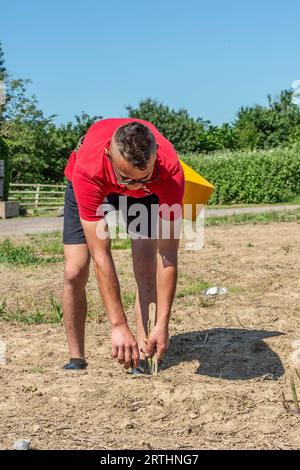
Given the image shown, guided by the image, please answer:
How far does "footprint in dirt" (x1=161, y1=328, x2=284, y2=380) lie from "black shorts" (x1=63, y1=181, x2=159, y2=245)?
93cm

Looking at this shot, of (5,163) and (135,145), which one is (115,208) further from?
(5,163)

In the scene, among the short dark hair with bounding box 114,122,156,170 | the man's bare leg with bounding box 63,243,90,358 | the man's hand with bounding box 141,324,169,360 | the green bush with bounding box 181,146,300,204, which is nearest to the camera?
the short dark hair with bounding box 114,122,156,170

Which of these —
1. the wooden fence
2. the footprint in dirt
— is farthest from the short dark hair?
the wooden fence

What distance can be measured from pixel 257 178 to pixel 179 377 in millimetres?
23206

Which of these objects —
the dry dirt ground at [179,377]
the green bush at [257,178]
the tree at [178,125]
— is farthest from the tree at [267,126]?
the dry dirt ground at [179,377]

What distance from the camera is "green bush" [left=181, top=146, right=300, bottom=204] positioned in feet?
88.3

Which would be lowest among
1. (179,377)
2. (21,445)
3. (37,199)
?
(37,199)

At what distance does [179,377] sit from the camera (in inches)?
169

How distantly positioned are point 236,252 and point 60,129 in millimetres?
28394

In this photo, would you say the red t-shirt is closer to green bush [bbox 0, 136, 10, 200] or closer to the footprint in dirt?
the footprint in dirt

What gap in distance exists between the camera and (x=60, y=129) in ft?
120

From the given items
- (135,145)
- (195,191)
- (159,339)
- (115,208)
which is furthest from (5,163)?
(135,145)
